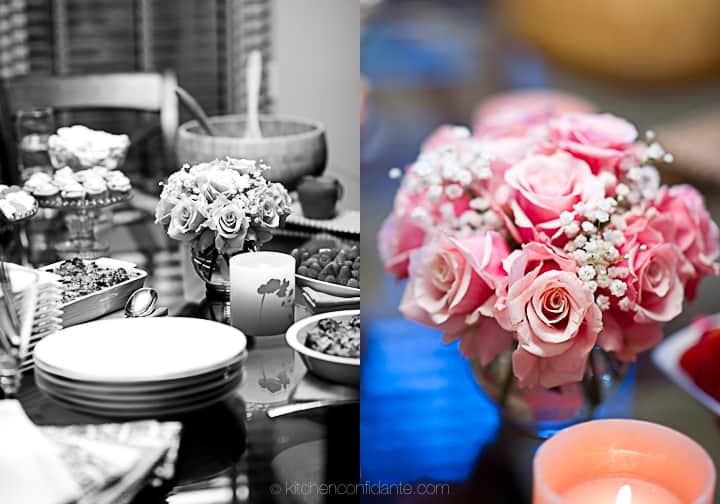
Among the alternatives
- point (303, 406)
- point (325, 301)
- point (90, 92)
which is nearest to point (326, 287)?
point (325, 301)

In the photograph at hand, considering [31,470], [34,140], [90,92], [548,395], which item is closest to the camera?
[31,470]

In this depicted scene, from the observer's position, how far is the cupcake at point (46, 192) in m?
0.78

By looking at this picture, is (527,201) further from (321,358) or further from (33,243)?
(33,243)

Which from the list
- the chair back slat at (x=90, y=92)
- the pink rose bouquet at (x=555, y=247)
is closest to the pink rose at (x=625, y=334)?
the pink rose bouquet at (x=555, y=247)

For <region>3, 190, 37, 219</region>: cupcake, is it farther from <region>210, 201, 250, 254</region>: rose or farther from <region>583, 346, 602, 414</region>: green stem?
<region>583, 346, 602, 414</region>: green stem

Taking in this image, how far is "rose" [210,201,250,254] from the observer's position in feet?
2.10

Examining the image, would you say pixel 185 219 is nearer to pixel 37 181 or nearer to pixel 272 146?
pixel 272 146

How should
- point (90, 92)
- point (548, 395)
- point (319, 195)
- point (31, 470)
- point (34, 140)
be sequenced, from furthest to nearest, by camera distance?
point (90, 92) < point (34, 140) < point (319, 195) < point (548, 395) < point (31, 470)

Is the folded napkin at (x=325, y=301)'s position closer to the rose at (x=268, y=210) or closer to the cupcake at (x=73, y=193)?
the rose at (x=268, y=210)

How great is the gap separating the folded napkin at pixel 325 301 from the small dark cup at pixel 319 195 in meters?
0.13

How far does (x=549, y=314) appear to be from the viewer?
581 mm

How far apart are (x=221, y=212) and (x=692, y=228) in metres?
0.33

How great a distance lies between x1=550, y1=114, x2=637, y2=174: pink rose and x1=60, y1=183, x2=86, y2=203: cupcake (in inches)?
16.1

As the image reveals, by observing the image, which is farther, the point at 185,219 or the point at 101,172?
the point at 101,172
